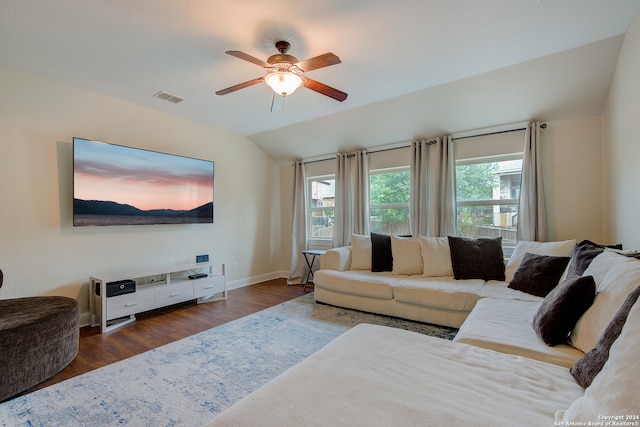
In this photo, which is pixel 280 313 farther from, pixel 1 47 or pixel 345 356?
pixel 1 47

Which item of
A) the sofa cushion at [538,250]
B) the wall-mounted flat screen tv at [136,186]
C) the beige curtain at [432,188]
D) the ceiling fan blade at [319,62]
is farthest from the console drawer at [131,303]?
the sofa cushion at [538,250]

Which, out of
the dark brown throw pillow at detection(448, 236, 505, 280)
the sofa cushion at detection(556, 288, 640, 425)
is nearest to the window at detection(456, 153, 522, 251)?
the dark brown throw pillow at detection(448, 236, 505, 280)

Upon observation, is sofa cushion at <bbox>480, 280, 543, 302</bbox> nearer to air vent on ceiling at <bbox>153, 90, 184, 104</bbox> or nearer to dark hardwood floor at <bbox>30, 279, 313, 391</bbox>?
dark hardwood floor at <bbox>30, 279, 313, 391</bbox>

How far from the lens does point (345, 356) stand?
1.20m

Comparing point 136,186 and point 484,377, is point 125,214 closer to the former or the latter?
point 136,186

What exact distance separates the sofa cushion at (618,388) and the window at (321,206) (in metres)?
4.37

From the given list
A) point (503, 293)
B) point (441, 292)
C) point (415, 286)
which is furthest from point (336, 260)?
point (503, 293)

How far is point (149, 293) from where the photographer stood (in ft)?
10.8

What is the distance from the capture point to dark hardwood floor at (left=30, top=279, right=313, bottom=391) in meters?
2.33

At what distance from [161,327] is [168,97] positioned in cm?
263

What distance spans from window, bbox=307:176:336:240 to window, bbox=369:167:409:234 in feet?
2.58

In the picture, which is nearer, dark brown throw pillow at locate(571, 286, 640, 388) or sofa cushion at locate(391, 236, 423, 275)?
dark brown throw pillow at locate(571, 286, 640, 388)

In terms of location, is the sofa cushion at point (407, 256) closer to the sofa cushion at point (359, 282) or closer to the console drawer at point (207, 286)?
the sofa cushion at point (359, 282)

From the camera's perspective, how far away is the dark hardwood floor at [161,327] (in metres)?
2.33
